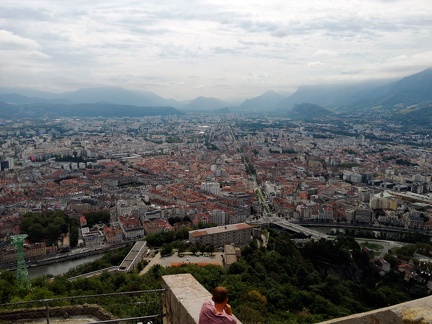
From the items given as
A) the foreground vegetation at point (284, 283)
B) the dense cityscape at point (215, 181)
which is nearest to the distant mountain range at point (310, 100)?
the dense cityscape at point (215, 181)

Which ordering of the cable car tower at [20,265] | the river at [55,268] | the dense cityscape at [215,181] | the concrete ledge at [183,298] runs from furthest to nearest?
the dense cityscape at [215,181] < the river at [55,268] < the cable car tower at [20,265] < the concrete ledge at [183,298]

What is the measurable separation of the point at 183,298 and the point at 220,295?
0.49 meters

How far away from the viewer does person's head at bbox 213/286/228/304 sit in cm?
Result: 138

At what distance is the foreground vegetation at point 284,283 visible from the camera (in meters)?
6.49

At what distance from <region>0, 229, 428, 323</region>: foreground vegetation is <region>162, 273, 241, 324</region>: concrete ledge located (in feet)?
6.09

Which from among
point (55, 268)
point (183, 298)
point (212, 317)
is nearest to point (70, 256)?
point (55, 268)

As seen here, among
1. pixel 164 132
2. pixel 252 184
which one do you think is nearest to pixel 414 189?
pixel 252 184

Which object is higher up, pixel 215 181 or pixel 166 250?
pixel 166 250

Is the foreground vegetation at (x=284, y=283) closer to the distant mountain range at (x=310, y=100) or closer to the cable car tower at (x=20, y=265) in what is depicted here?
the cable car tower at (x=20, y=265)

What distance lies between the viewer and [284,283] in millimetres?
8984

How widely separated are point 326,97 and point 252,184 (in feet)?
385

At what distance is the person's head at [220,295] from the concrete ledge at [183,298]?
0.27m

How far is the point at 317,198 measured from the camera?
19422 mm

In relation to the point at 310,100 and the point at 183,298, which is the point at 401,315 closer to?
the point at 183,298
